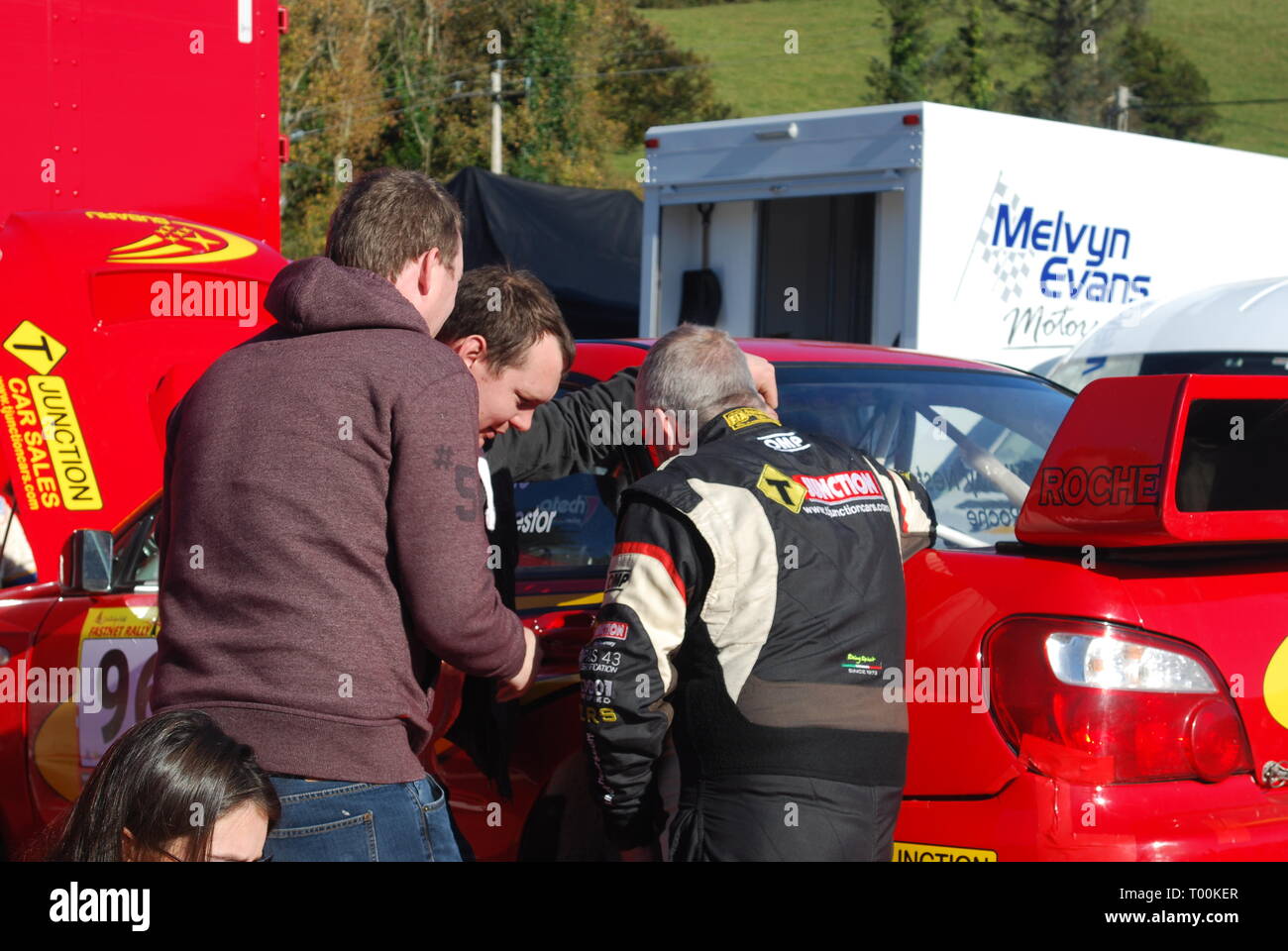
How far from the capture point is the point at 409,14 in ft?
122

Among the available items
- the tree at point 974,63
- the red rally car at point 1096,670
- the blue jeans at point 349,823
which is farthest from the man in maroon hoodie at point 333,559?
the tree at point 974,63

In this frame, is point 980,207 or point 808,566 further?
point 980,207

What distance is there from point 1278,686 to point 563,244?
1445 centimetres

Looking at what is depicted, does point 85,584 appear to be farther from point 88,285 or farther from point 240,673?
point 88,285

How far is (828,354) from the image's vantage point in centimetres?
392

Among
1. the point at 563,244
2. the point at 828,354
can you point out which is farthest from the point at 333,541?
the point at 563,244

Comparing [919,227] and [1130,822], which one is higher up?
[919,227]

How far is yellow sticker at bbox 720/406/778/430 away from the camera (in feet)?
9.12

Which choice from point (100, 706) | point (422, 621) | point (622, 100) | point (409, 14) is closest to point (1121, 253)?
point (100, 706)

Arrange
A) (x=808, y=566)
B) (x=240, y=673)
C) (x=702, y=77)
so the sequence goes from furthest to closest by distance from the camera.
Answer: (x=702, y=77) < (x=808, y=566) < (x=240, y=673)

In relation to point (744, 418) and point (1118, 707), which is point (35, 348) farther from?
point (1118, 707)

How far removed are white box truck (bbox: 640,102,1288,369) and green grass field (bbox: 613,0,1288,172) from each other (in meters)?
46.6

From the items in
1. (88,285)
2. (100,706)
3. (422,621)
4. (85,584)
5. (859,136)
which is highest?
(859,136)

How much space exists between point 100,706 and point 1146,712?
8.71ft
